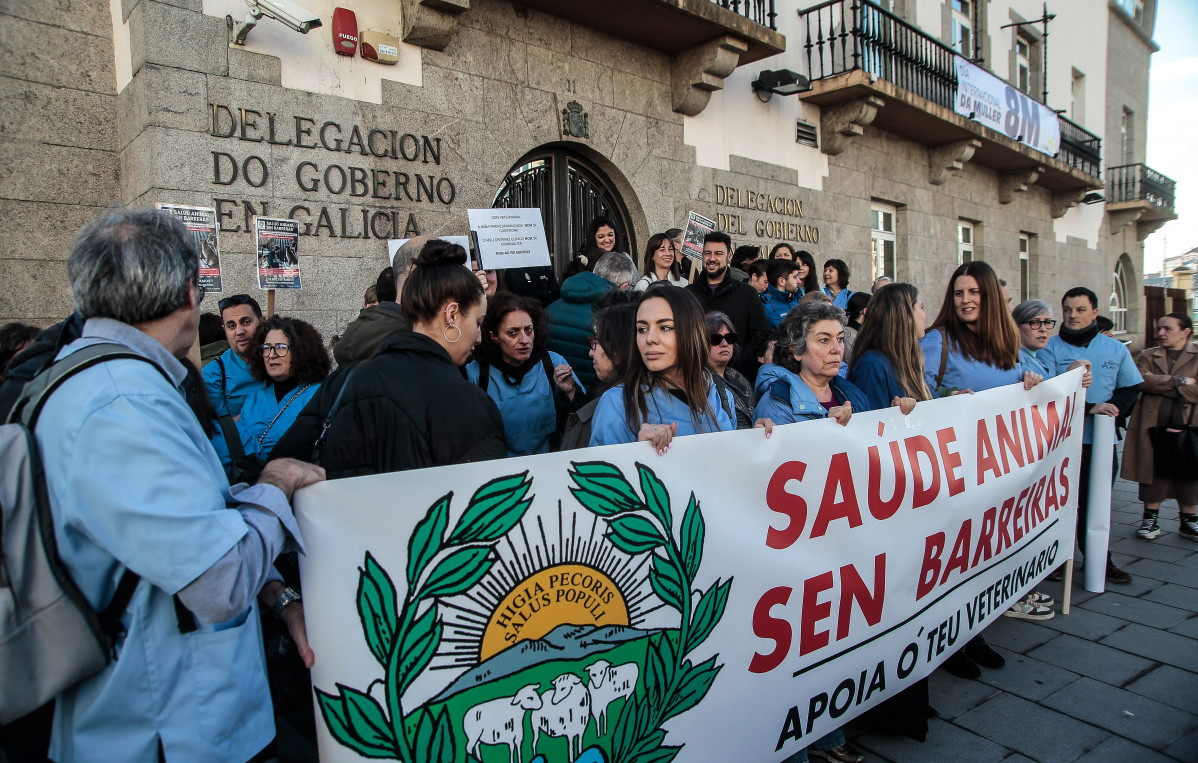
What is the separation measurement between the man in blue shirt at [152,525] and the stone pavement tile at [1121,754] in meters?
2.78

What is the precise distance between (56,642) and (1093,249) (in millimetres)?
22482

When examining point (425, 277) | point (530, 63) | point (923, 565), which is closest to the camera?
point (425, 277)

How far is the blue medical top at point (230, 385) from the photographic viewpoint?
364 cm

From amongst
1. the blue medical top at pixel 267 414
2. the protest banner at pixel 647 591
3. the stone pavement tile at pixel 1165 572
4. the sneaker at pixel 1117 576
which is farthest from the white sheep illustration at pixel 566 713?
the stone pavement tile at pixel 1165 572

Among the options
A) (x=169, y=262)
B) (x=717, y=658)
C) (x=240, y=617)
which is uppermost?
(x=169, y=262)

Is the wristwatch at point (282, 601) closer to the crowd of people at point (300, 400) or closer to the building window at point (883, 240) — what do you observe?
the crowd of people at point (300, 400)

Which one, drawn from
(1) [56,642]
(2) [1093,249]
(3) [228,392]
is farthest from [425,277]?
(2) [1093,249]

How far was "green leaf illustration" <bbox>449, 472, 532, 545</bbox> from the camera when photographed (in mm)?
1684

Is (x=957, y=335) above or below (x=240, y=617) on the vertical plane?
above

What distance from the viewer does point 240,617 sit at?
143cm

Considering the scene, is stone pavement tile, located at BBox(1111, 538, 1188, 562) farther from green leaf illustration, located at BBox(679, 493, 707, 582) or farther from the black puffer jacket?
the black puffer jacket

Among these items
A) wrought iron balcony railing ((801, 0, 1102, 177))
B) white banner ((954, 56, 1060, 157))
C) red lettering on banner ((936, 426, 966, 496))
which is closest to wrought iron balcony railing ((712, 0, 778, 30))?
wrought iron balcony railing ((801, 0, 1102, 177))

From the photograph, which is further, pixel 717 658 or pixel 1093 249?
pixel 1093 249

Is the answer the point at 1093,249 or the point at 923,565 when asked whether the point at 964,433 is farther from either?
the point at 1093,249
